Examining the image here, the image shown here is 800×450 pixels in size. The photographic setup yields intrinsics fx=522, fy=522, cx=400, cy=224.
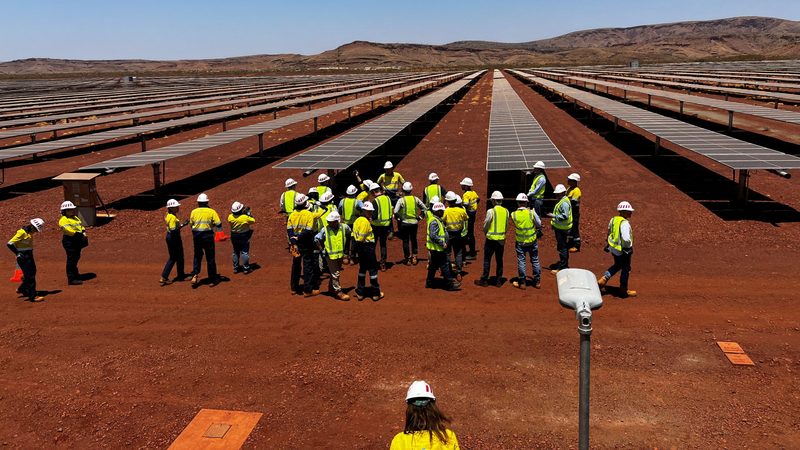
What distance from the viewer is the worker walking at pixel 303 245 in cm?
1195

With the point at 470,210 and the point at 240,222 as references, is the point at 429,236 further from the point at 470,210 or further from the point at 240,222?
the point at 240,222

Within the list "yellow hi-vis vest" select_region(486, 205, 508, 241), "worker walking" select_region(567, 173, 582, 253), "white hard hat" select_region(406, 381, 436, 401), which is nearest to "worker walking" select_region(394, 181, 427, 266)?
"yellow hi-vis vest" select_region(486, 205, 508, 241)

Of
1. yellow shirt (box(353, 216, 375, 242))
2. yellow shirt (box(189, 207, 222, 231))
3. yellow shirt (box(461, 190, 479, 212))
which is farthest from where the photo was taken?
yellow shirt (box(461, 190, 479, 212))

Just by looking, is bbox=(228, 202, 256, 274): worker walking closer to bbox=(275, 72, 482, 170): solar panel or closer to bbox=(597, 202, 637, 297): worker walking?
bbox=(275, 72, 482, 170): solar panel

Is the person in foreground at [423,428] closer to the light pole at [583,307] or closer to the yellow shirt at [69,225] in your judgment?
the light pole at [583,307]

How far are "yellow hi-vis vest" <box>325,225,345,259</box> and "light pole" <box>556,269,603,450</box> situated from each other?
762 centimetres

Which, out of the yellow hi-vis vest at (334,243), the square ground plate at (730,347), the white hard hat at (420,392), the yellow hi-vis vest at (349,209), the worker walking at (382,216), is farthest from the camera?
the yellow hi-vis vest at (349,209)

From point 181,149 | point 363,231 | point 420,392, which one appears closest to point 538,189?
point 363,231

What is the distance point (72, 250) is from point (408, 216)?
27.6 ft

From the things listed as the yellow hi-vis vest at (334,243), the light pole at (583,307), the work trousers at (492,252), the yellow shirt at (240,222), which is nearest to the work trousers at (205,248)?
the yellow shirt at (240,222)

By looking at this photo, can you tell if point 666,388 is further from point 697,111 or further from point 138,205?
point 697,111

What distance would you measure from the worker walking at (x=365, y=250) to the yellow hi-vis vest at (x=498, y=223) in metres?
2.80

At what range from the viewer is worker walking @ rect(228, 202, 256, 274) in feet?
43.4

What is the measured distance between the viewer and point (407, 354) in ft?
30.5
